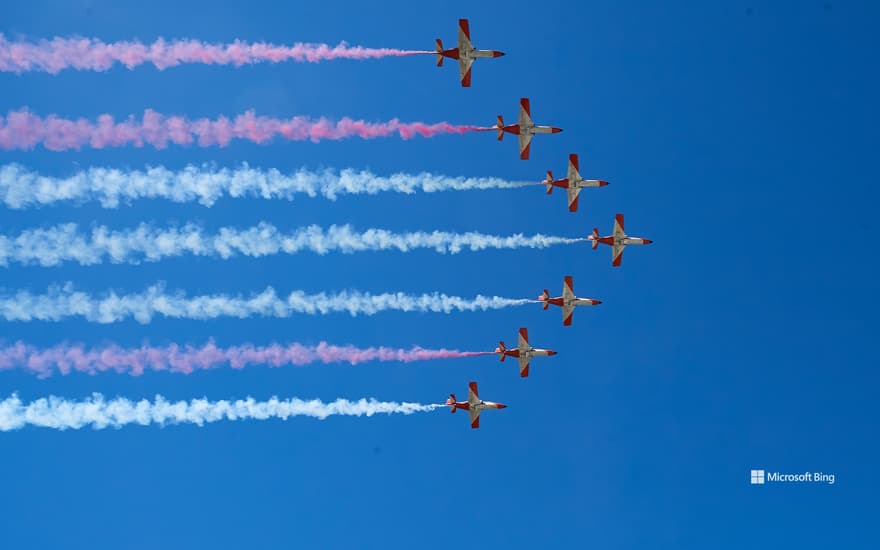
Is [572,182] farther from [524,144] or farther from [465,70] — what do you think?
[465,70]

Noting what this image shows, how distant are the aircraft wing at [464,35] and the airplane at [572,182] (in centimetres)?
1116

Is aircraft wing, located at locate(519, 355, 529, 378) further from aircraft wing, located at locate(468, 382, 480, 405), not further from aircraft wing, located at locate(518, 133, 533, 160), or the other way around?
aircraft wing, located at locate(518, 133, 533, 160)

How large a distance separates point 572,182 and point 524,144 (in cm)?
453

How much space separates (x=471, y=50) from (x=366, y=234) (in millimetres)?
12096

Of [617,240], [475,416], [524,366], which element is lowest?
[475,416]

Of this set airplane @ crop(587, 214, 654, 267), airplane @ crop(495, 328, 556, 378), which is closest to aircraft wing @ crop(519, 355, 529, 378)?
airplane @ crop(495, 328, 556, 378)

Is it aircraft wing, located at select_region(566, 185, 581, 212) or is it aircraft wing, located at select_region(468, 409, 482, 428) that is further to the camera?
aircraft wing, located at select_region(566, 185, 581, 212)

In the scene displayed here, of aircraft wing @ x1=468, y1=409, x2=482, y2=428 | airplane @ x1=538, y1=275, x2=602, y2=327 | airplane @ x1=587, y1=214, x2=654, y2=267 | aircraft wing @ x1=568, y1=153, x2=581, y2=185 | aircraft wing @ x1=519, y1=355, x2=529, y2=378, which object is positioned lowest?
aircraft wing @ x1=468, y1=409, x2=482, y2=428

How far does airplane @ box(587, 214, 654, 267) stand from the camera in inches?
2699

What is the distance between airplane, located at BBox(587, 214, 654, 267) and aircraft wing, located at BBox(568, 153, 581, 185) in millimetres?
3992

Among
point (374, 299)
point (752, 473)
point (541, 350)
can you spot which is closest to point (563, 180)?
point (541, 350)

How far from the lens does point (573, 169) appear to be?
221 ft

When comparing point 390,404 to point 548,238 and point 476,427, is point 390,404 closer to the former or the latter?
point 476,427

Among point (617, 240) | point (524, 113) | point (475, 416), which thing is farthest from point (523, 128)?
point (475, 416)
